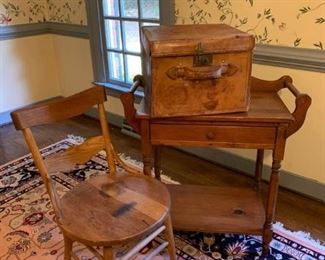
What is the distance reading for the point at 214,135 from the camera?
1.35 m

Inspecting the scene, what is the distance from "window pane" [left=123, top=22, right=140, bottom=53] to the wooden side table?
113 centimetres

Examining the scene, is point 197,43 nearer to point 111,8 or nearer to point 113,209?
point 113,209

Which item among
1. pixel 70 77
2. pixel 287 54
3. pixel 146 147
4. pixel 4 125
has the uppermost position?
pixel 287 54

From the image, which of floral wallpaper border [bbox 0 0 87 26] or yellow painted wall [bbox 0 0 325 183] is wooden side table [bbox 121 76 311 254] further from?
floral wallpaper border [bbox 0 0 87 26]

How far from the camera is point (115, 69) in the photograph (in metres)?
2.86

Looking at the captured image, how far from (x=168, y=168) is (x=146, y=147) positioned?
2.94 feet

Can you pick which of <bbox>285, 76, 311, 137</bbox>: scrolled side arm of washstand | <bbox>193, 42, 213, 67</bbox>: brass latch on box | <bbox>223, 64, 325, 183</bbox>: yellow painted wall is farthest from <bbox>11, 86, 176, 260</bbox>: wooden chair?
<bbox>223, 64, 325, 183</bbox>: yellow painted wall

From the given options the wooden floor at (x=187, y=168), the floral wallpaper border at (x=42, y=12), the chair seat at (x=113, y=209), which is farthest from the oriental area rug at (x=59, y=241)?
the floral wallpaper border at (x=42, y=12)

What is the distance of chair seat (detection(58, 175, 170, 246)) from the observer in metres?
1.11

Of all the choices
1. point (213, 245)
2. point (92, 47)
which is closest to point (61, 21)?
point (92, 47)

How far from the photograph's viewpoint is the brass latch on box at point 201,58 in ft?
4.07

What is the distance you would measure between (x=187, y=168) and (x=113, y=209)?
1.10m

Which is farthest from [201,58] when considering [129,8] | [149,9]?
[129,8]

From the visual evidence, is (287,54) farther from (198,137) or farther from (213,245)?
(213,245)
